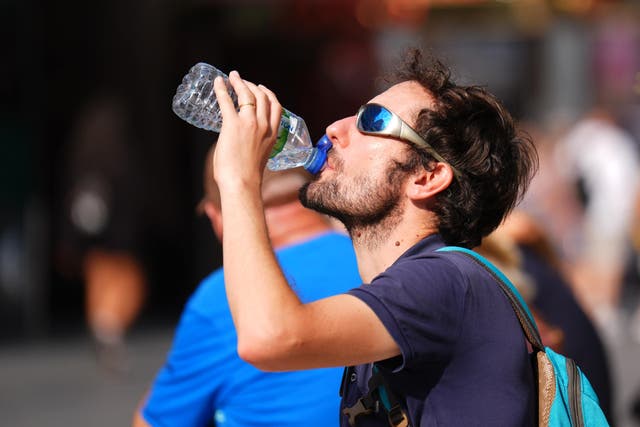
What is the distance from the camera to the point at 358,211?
234cm

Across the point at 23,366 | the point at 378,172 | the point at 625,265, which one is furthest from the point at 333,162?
the point at 625,265

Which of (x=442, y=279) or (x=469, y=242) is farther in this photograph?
(x=469, y=242)

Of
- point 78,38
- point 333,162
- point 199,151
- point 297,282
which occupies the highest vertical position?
point 333,162

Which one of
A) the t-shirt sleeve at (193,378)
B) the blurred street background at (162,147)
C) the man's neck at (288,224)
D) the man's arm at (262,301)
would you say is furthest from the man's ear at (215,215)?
the blurred street background at (162,147)

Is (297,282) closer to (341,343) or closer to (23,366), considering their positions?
(341,343)

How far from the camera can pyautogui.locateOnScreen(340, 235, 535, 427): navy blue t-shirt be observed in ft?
6.79

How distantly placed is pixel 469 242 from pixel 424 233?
149 millimetres

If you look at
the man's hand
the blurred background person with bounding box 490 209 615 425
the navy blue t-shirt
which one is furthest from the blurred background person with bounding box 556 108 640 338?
→ the man's hand

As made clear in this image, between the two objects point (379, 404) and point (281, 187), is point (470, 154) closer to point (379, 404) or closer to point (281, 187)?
point (379, 404)

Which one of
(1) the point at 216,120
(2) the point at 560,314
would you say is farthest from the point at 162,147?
(1) the point at 216,120

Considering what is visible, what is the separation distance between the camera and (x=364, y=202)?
233 centimetres

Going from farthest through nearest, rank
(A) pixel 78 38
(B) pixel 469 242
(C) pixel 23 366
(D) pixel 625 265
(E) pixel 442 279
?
(D) pixel 625 265
(A) pixel 78 38
(C) pixel 23 366
(B) pixel 469 242
(E) pixel 442 279

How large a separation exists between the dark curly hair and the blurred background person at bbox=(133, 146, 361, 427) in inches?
32.4

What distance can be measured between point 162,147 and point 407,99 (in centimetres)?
946
